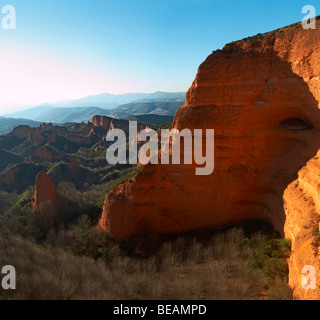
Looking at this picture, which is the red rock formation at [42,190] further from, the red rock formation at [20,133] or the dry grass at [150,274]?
the red rock formation at [20,133]

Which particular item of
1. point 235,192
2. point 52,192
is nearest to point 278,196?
point 235,192

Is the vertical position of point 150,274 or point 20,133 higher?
point 20,133

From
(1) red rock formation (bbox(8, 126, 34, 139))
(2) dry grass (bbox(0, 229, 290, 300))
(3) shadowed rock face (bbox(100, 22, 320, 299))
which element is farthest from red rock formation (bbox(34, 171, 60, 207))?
(1) red rock formation (bbox(8, 126, 34, 139))

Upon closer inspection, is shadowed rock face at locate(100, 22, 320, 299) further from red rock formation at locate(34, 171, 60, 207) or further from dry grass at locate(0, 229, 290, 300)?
red rock formation at locate(34, 171, 60, 207)

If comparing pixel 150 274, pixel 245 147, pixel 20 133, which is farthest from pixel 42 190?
pixel 20 133

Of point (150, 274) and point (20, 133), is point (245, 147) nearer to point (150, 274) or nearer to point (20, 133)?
point (150, 274)

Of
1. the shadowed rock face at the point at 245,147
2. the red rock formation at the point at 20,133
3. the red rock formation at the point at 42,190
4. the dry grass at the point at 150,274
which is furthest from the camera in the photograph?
the red rock formation at the point at 20,133

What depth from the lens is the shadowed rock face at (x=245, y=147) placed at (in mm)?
9484

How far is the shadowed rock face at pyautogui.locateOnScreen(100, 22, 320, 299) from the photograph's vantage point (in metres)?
9.48

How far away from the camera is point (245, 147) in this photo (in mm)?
11672

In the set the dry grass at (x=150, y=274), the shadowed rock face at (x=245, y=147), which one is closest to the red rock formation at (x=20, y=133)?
the dry grass at (x=150, y=274)

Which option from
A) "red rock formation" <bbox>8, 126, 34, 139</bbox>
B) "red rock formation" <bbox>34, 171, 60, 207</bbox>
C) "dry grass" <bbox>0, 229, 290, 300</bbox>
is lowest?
"dry grass" <bbox>0, 229, 290, 300</bbox>

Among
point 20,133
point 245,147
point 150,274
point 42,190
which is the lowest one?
point 150,274
